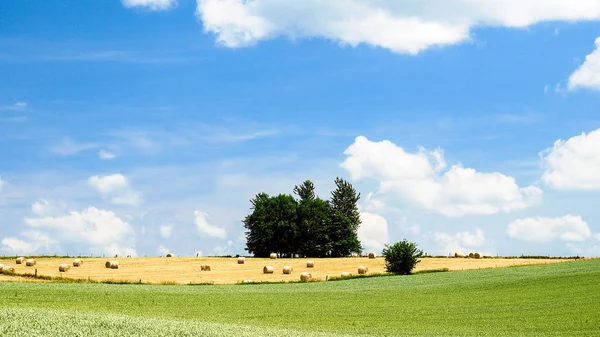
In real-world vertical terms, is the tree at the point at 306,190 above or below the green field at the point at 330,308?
above

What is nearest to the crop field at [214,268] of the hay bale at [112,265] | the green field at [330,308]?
the hay bale at [112,265]

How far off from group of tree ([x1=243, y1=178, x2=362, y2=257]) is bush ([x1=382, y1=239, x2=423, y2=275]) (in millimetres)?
38835

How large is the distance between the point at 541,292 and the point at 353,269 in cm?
3075

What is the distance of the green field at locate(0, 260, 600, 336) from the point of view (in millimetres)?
26844

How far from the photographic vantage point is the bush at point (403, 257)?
226ft

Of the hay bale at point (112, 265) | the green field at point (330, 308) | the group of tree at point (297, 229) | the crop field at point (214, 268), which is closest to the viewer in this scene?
the green field at point (330, 308)

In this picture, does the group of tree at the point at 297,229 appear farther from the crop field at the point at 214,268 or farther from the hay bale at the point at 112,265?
the hay bale at the point at 112,265

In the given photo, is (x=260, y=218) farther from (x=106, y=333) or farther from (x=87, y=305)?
(x=106, y=333)

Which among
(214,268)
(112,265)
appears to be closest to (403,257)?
(214,268)

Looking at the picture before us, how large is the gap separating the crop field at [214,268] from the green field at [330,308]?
10.4m


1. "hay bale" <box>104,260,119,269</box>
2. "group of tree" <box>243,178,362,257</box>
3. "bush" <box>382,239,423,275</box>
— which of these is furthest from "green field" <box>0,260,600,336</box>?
"group of tree" <box>243,178,362,257</box>

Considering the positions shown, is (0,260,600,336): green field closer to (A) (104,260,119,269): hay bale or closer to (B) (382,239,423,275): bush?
(B) (382,239,423,275): bush

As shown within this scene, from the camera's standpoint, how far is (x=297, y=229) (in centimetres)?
10875

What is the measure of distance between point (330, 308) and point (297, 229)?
6677 cm
